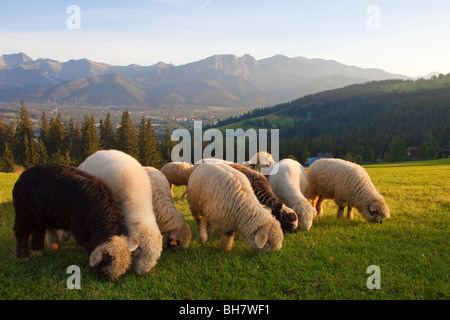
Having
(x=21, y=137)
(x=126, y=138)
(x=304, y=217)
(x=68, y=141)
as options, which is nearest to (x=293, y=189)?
(x=304, y=217)

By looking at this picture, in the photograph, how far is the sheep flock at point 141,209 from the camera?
21.1ft

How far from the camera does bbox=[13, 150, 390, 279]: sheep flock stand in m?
6.43

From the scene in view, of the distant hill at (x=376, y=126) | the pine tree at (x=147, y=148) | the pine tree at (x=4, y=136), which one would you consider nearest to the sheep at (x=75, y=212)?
the pine tree at (x=147, y=148)

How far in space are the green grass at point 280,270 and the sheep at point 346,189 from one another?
74 cm

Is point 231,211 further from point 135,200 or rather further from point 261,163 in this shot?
point 261,163

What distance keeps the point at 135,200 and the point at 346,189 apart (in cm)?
722

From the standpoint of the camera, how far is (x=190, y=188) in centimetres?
904

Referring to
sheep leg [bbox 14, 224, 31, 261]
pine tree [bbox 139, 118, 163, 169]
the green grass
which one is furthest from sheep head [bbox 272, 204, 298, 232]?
pine tree [bbox 139, 118, 163, 169]

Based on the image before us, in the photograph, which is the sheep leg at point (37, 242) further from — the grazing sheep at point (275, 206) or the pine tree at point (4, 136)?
the pine tree at point (4, 136)

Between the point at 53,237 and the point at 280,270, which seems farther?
the point at 53,237

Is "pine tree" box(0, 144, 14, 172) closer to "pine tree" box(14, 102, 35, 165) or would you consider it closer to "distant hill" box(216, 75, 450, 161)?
"pine tree" box(14, 102, 35, 165)

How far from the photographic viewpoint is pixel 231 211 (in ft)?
25.6
